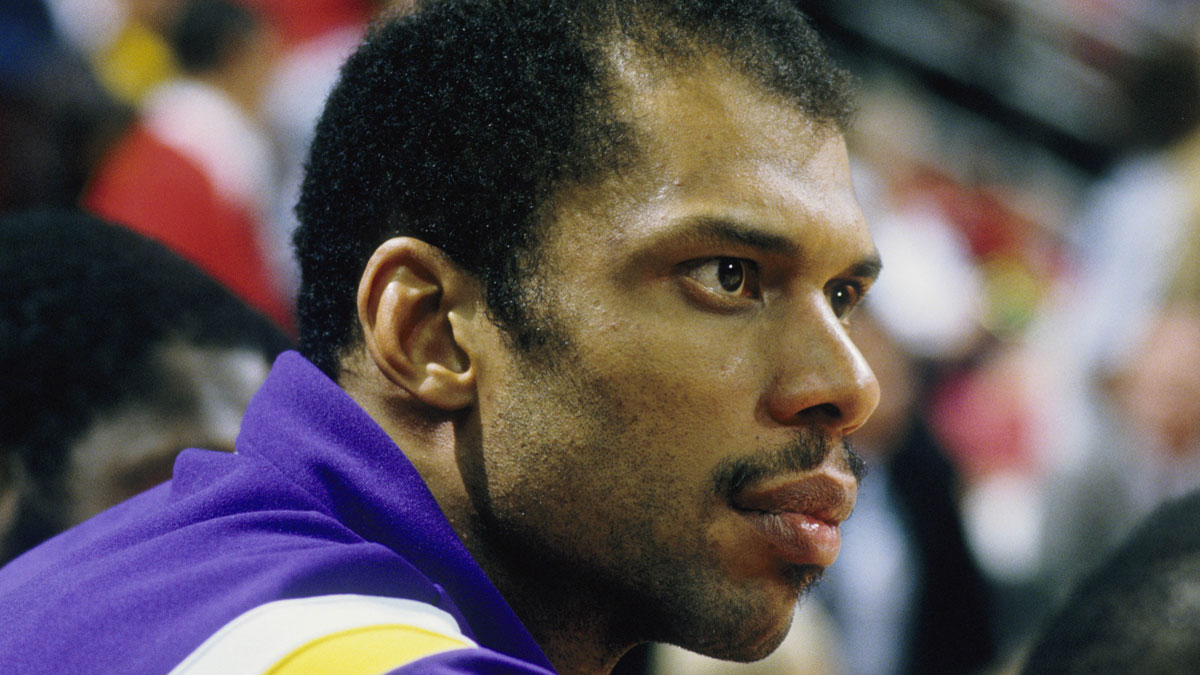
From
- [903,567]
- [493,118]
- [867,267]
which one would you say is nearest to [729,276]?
[867,267]

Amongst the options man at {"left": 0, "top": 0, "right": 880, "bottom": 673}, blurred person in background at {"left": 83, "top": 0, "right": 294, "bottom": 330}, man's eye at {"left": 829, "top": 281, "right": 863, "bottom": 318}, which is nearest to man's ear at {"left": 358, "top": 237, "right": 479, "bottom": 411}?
man at {"left": 0, "top": 0, "right": 880, "bottom": 673}

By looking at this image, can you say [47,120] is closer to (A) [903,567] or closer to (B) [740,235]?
(B) [740,235]

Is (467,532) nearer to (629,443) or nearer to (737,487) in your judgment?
Result: (629,443)

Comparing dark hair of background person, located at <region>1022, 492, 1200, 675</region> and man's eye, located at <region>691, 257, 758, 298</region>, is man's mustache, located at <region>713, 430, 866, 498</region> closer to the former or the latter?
man's eye, located at <region>691, 257, 758, 298</region>

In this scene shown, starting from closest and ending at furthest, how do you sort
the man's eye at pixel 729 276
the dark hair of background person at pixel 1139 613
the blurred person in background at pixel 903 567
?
the dark hair of background person at pixel 1139 613 < the man's eye at pixel 729 276 < the blurred person in background at pixel 903 567

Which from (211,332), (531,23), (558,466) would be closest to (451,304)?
(558,466)

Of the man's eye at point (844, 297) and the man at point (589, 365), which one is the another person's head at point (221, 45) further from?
the man's eye at point (844, 297)

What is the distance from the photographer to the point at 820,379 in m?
1.81

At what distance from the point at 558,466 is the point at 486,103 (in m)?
0.55

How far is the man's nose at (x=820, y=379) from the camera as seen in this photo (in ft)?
5.92

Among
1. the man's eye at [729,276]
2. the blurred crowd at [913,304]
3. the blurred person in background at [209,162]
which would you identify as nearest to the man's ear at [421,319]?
the man's eye at [729,276]

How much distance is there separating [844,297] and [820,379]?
0.30 m

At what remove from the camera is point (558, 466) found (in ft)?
5.96

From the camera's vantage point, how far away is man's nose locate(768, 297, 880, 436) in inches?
71.1
